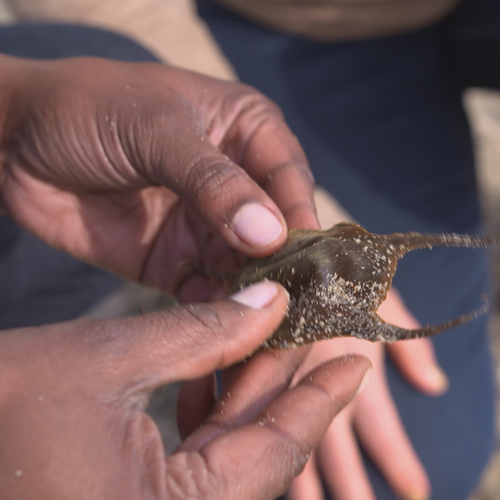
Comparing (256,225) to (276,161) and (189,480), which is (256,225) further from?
(189,480)

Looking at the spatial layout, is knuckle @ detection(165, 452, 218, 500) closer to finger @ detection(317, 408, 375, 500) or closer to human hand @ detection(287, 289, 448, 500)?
human hand @ detection(287, 289, 448, 500)

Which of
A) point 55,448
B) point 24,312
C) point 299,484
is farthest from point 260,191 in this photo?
point 24,312

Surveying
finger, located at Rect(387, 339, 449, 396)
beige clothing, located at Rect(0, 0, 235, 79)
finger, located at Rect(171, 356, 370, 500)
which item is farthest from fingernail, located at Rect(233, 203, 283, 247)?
beige clothing, located at Rect(0, 0, 235, 79)

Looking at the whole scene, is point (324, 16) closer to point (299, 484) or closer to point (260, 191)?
point (260, 191)

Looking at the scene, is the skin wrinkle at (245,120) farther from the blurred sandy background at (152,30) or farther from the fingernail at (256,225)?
the blurred sandy background at (152,30)

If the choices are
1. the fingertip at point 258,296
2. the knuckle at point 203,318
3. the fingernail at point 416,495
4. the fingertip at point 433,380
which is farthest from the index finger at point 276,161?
the fingernail at point 416,495
